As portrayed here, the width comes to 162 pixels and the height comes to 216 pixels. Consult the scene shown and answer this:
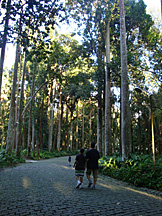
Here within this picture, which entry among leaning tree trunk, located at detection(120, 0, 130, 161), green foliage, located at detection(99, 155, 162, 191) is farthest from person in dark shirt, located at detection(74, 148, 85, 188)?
leaning tree trunk, located at detection(120, 0, 130, 161)

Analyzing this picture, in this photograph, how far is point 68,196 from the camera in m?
5.99

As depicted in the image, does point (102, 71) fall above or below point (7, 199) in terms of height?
above

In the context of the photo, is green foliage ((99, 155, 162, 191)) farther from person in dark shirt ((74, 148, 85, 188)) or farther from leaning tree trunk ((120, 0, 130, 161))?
person in dark shirt ((74, 148, 85, 188))

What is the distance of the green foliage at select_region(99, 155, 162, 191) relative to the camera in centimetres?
773

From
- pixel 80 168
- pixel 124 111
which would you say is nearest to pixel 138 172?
pixel 80 168

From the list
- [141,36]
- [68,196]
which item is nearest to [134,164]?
[68,196]

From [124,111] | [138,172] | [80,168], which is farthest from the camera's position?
[124,111]

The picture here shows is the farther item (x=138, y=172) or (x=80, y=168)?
(x=138, y=172)

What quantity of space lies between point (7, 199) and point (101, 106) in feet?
55.2

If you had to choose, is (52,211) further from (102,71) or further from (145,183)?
(102,71)

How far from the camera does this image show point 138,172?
856 cm

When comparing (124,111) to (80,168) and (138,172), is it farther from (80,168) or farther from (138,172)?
(80,168)

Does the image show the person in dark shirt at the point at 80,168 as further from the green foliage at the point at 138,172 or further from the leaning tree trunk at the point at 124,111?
the leaning tree trunk at the point at 124,111

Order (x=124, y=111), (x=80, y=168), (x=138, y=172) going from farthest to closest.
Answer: (x=124, y=111) < (x=138, y=172) < (x=80, y=168)
